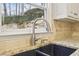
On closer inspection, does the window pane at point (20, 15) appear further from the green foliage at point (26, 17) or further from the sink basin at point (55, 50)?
the sink basin at point (55, 50)

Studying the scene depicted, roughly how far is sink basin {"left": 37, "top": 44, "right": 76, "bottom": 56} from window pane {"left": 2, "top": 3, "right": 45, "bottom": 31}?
0.23m

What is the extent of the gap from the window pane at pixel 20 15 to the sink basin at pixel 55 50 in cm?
23

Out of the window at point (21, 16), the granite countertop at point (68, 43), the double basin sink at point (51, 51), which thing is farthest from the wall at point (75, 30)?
the window at point (21, 16)

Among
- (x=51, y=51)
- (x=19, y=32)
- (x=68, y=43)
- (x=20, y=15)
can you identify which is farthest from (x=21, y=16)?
(x=68, y=43)

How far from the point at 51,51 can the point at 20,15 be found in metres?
0.47

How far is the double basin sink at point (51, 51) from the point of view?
1409mm

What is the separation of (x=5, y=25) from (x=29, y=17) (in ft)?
0.76

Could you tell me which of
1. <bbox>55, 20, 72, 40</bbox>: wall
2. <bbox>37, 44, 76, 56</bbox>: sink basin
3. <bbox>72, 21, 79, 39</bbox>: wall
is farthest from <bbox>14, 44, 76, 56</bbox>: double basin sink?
<bbox>72, 21, 79, 39</bbox>: wall

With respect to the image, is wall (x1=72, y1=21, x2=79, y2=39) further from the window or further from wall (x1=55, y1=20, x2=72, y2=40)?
the window

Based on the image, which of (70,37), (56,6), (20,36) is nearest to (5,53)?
(20,36)

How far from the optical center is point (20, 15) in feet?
4.54

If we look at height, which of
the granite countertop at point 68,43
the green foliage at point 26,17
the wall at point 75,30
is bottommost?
the granite countertop at point 68,43

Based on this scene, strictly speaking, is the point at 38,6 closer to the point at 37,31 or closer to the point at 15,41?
the point at 37,31

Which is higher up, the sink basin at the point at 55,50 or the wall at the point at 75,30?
the wall at the point at 75,30
